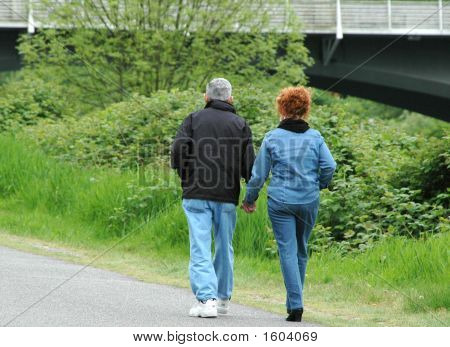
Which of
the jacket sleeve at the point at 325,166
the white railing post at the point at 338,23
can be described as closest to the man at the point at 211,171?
the jacket sleeve at the point at 325,166

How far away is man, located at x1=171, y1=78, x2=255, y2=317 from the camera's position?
7777 mm

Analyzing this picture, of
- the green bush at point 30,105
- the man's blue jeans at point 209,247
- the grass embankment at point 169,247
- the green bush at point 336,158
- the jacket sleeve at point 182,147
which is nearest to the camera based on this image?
the man's blue jeans at point 209,247

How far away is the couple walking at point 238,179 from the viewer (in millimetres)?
7672

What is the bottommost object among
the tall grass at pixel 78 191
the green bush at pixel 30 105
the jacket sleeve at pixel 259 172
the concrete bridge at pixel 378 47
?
the concrete bridge at pixel 378 47

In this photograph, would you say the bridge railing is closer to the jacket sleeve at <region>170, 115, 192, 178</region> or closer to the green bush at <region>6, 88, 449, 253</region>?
the green bush at <region>6, 88, 449, 253</region>

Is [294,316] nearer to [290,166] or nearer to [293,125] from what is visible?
[290,166]

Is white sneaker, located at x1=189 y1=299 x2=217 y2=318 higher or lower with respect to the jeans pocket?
lower

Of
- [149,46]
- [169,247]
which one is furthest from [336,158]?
[149,46]

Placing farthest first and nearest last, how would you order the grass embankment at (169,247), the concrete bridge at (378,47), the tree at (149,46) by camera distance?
1. the concrete bridge at (378,47)
2. the tree at (149,46)
3. the grass embankment at (169,247)

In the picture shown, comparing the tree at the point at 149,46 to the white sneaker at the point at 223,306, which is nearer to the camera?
the white sneaker at the point at 223,306

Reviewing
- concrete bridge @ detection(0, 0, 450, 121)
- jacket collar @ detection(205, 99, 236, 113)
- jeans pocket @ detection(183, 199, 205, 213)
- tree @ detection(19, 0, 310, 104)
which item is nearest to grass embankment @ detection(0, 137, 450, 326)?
jeans pocket @ detection(183, 199, 205, 213)

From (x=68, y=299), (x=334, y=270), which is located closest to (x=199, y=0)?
(x=334, y=270)

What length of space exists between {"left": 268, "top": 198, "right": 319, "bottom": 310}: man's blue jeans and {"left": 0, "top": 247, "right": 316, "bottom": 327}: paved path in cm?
23

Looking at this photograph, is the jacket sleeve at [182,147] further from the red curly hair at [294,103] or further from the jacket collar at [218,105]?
the red curly hair at [294,103]
